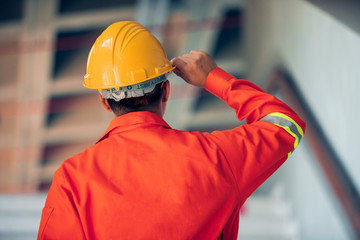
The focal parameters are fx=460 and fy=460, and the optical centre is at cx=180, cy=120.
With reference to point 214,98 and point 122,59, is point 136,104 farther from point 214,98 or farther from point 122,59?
point 214,98

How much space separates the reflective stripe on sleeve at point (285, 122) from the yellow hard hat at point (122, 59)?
35 cm

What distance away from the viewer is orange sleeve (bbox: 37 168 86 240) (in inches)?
46.6

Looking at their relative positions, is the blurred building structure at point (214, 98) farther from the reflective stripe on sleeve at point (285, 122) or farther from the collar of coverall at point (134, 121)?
the collar of coverall at point (134, 121)

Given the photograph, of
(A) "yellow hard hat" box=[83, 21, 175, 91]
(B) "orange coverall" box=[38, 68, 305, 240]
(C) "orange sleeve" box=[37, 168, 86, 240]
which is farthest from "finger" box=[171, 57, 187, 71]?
(C) "orange sleeve" box=[37, 168, 86, 240]

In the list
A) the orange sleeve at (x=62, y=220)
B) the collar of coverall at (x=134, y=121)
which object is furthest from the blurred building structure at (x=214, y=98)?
the orange sleeve at (x=62, y=220)

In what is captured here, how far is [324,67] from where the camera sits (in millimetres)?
2803

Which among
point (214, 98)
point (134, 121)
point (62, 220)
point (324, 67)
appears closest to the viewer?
point (62, 220)

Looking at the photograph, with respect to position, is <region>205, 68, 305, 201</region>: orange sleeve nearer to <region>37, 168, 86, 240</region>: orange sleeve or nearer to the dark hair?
the dark hair

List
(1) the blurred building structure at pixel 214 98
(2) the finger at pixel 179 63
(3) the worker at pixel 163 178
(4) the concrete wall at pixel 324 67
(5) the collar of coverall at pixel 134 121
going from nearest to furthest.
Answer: (3) the worker at pixel 163 178
(5) the collar of coverall at pixel 134 121
(2) the finger at pixel 179 63
(4) the concrete wall at pixel 324 67
(1) the blurred building structure at pixel 214 98

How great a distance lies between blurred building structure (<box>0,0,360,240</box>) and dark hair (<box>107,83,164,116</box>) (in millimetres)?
968

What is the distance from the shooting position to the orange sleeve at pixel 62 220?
1185mm

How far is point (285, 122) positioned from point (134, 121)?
420mm

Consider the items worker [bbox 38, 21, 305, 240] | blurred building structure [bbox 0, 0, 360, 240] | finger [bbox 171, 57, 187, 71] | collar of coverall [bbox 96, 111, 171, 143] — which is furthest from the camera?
blurred building structure [bbox 0, 0, 360, 240]

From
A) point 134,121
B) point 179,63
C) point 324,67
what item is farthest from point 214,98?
point 134,121
